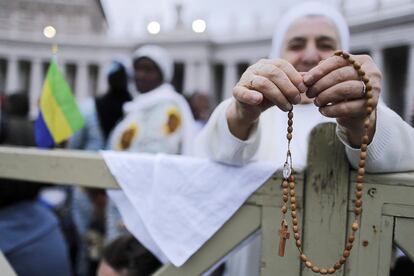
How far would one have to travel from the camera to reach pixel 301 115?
130cm

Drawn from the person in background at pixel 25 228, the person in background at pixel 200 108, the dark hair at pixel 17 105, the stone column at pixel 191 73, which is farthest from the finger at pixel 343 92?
the stone column at pixel 191 73

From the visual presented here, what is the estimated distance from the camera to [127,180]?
1042 mm

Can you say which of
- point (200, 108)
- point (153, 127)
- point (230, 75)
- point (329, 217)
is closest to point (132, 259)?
point (329, 217)

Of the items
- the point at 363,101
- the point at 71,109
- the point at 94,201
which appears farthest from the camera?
the point at 94,201

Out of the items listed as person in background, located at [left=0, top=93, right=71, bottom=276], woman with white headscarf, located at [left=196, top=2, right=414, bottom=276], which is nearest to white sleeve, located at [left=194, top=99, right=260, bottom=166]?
woman with white headscarf, located at [left=196, top=2, right=414, bottom=276]

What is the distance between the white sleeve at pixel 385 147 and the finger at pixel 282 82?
0.13 m

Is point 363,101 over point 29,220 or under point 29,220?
over

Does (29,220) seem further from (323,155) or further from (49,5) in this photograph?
(49,5)

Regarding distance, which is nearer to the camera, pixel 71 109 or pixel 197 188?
pixel 197 188

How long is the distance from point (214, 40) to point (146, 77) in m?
24.3

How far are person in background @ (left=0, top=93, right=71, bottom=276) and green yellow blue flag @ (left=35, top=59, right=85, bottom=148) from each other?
0.74ft

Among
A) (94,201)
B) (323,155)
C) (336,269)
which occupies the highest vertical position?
(323,155)

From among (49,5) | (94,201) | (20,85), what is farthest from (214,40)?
(94,201)

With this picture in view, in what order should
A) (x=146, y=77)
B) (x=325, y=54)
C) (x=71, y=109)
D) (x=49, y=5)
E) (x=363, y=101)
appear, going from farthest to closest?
(x=49, y=5) → (x=146, y=77) → (x=71, y=109) → (x=325, y=54) → (x=363, y=101)
